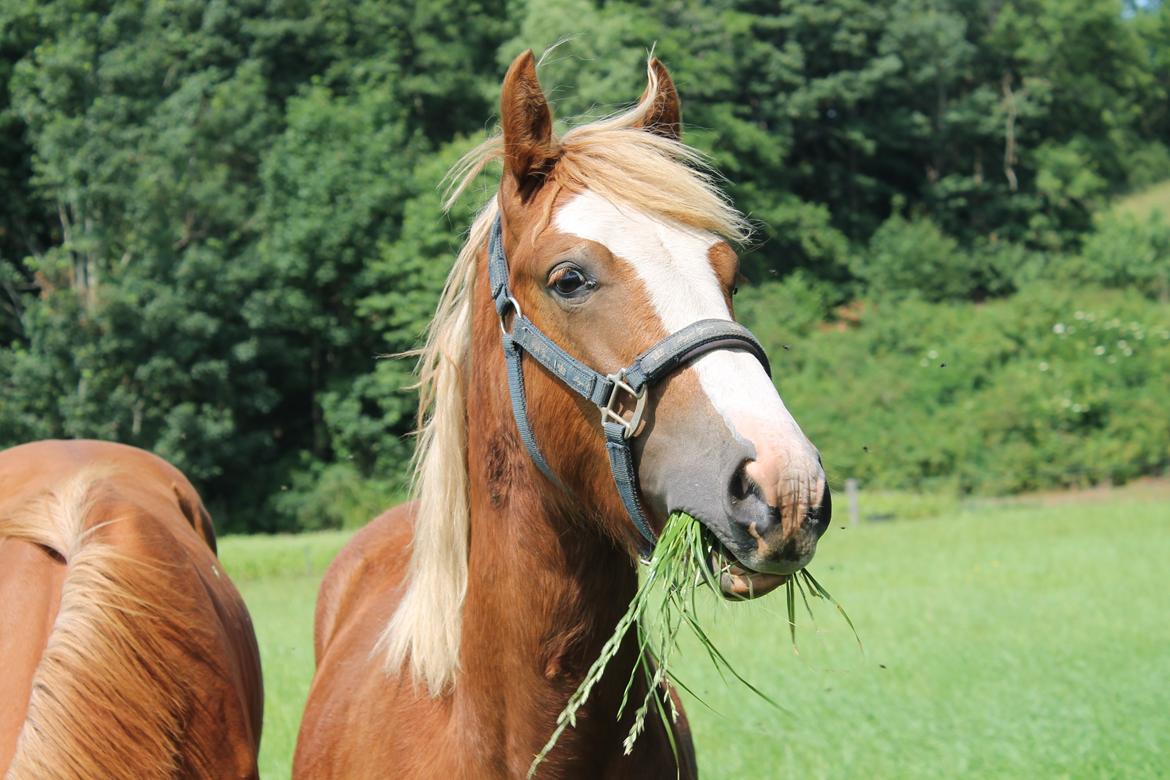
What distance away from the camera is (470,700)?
2.55 metres

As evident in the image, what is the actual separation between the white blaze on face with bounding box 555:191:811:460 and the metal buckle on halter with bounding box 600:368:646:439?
124 mm

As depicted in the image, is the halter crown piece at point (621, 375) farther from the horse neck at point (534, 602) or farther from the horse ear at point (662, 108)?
the horse ear at point (662, 108)

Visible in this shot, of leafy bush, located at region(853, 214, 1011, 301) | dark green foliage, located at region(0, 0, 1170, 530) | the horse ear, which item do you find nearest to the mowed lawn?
the horse ear

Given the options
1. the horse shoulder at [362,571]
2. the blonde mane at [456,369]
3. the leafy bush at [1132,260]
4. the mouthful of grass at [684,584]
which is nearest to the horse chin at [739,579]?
the mouthful of grass at [684,584]

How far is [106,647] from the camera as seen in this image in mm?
2635

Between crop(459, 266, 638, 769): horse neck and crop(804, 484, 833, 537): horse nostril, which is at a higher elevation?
crop(804, 484, 833, 537): horse nostril

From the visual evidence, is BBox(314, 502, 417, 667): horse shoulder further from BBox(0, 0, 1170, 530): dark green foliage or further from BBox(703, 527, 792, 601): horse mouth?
BBox(0, 0, 1170, 530): dark green foliage

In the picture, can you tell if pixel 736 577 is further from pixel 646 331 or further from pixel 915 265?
pixel 915 265

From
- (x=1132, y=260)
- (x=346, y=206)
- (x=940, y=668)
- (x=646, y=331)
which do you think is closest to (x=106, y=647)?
(x=646, y=331)

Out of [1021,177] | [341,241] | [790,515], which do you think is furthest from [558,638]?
[1021,177]

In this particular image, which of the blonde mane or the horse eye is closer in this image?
the horse eye

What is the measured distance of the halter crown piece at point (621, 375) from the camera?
6.95ft

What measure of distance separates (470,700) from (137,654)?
0.82 m

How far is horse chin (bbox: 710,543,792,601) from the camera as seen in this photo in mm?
2020
